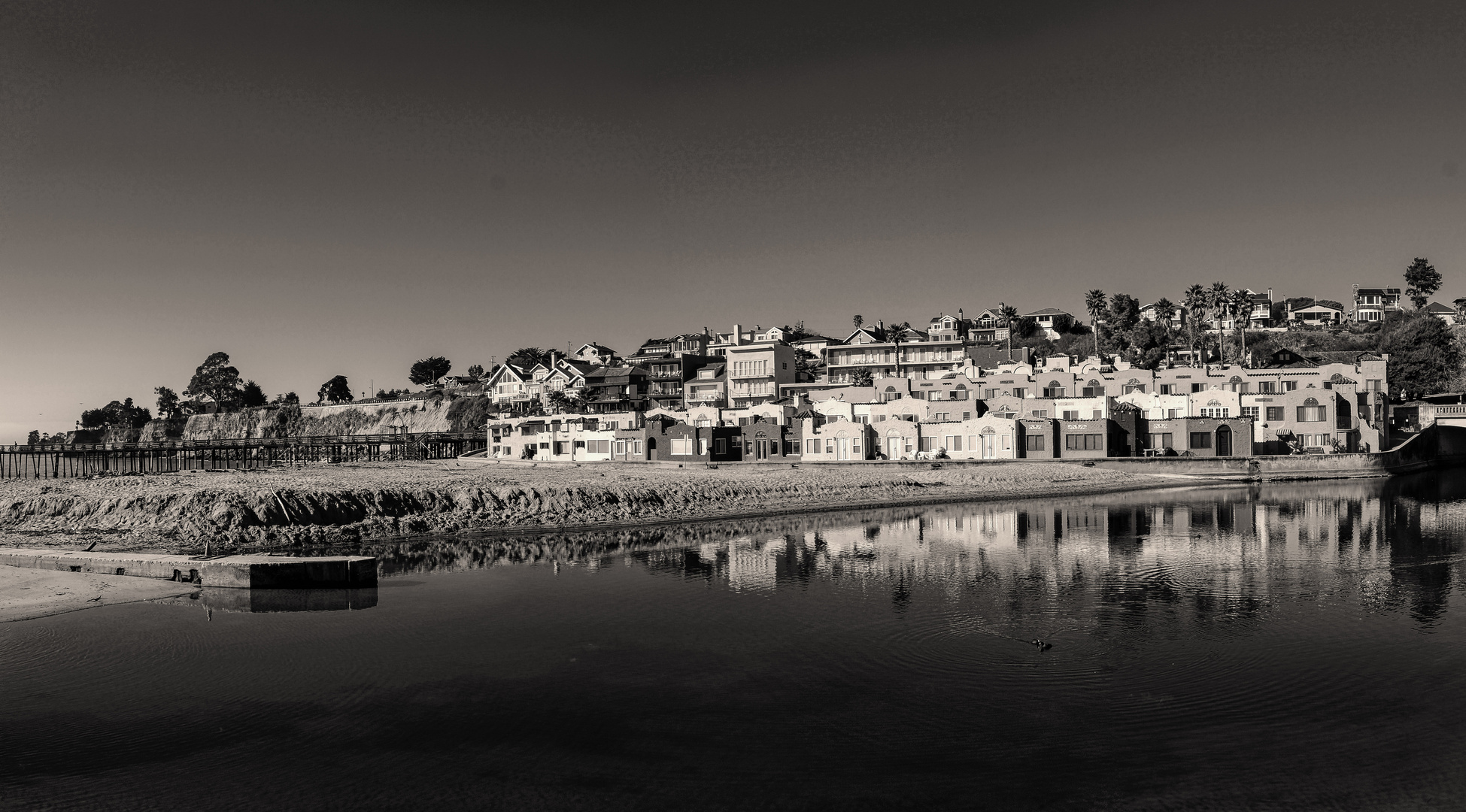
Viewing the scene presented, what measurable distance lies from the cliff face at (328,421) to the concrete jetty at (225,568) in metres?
115

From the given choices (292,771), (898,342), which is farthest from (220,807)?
(898,342)

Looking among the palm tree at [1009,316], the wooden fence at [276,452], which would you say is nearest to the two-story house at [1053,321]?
the palm tree at [1009,316]

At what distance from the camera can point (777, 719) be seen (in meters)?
16.6

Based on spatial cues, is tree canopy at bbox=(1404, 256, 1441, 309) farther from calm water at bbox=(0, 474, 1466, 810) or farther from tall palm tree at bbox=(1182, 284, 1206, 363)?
calm water at bbox=(0, 474, 1466, 810)

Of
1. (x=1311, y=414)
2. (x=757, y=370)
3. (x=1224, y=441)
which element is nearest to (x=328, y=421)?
(x=757, y=370)

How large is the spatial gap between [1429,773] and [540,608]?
1987cm

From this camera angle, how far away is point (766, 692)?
18219 mm

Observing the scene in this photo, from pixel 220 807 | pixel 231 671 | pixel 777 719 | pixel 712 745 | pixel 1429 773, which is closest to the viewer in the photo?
pixel 220 807

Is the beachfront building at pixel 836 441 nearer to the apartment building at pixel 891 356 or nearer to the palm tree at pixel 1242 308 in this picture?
the apartment building at pixel 891 356

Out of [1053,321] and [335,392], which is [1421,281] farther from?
[335,392]

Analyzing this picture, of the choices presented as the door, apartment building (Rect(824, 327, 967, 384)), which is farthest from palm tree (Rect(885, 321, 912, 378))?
the door

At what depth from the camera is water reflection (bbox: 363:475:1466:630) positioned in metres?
27.6

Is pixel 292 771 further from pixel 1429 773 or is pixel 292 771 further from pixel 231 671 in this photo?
pixel 1429 773

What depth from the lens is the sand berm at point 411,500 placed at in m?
39.3
